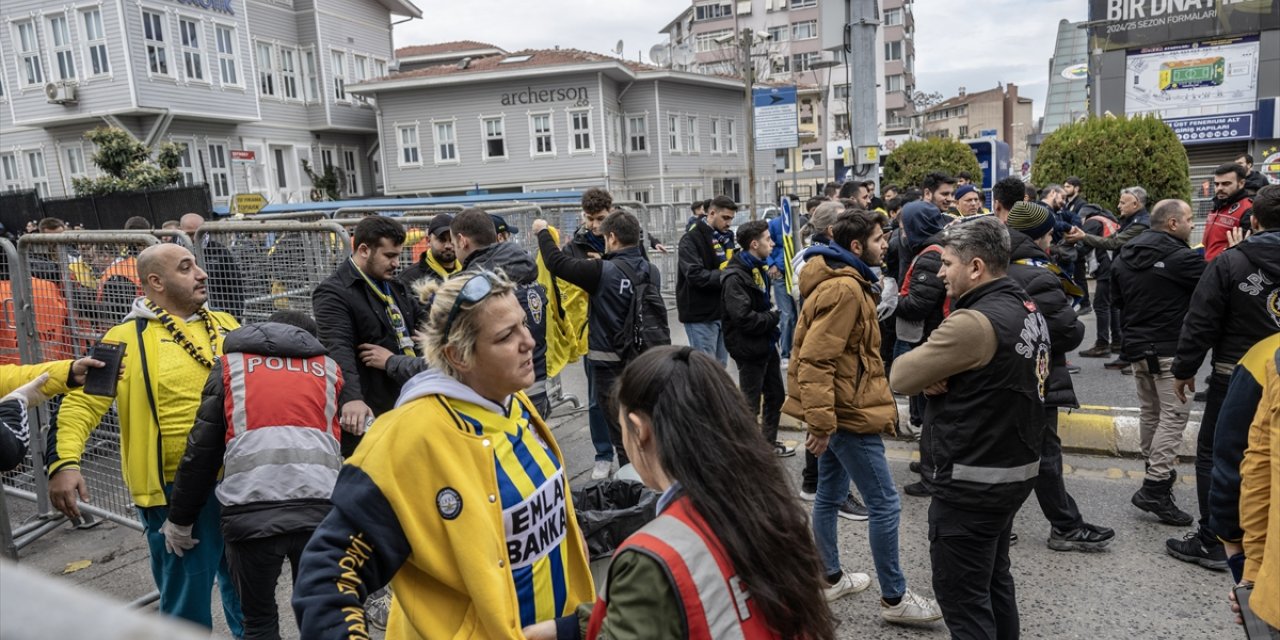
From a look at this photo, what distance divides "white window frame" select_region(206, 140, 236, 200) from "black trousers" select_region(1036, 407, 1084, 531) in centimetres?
2788

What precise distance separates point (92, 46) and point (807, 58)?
50.2 metres

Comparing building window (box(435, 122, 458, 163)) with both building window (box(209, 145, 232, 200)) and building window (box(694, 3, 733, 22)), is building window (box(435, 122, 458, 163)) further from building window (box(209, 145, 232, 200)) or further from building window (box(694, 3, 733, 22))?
building window (box(694, 3, 733, 22))

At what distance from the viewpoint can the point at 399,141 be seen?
32.5m

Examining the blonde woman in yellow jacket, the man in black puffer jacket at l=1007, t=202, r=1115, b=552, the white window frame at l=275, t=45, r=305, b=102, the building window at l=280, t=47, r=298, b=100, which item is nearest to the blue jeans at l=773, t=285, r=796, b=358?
the man in black puffer jacket at l=1007, t=202, r=1115, b=552

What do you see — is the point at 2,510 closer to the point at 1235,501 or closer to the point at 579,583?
the point at 579,583

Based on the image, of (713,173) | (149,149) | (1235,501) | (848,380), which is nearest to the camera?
(1235,501)

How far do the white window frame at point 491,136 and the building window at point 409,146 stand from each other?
2.77 m

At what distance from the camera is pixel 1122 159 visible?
1453cm

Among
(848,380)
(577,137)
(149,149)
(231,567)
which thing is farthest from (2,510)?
(577,137)

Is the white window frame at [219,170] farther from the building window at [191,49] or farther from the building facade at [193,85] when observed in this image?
the building window at [191,49]

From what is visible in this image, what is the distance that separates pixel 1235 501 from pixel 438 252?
4.57 metres

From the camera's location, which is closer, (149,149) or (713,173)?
(149,149)

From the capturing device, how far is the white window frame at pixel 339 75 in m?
31.0

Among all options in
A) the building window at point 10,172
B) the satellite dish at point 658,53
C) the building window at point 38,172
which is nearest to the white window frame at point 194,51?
the building window at point 38,172
